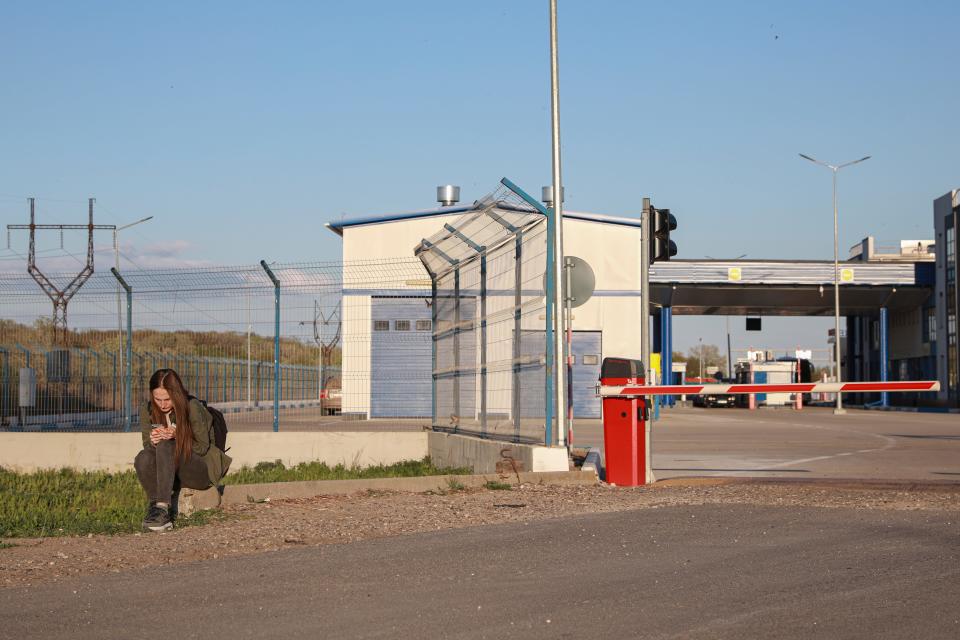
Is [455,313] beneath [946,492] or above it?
above

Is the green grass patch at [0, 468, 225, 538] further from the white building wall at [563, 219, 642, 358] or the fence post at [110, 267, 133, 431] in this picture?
the white building wall at [563, 219, 642, 358]

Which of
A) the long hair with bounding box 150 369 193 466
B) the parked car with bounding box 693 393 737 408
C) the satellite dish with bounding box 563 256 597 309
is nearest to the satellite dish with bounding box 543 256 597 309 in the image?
the satellite dish with bounding box 563 256 597 309

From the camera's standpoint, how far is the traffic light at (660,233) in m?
12.7

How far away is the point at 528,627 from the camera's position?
5109mm

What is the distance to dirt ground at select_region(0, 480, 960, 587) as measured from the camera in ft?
24.0

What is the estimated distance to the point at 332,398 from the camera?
16641mm

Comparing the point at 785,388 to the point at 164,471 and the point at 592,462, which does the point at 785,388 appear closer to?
the point at 592,462

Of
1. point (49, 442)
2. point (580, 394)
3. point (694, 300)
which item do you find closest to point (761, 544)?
point (49, 442)

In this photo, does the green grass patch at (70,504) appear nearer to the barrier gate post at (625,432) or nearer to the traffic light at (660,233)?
the barrier gate post at (625,432)

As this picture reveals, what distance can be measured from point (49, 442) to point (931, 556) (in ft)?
40.3

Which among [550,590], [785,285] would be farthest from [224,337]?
[785,285]

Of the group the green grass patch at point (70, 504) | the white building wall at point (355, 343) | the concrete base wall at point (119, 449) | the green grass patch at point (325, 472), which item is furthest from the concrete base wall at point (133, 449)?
the white building wall at point (355, 343)

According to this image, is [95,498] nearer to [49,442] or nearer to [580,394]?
[49,442]

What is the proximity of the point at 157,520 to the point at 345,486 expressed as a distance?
283 centimetres
